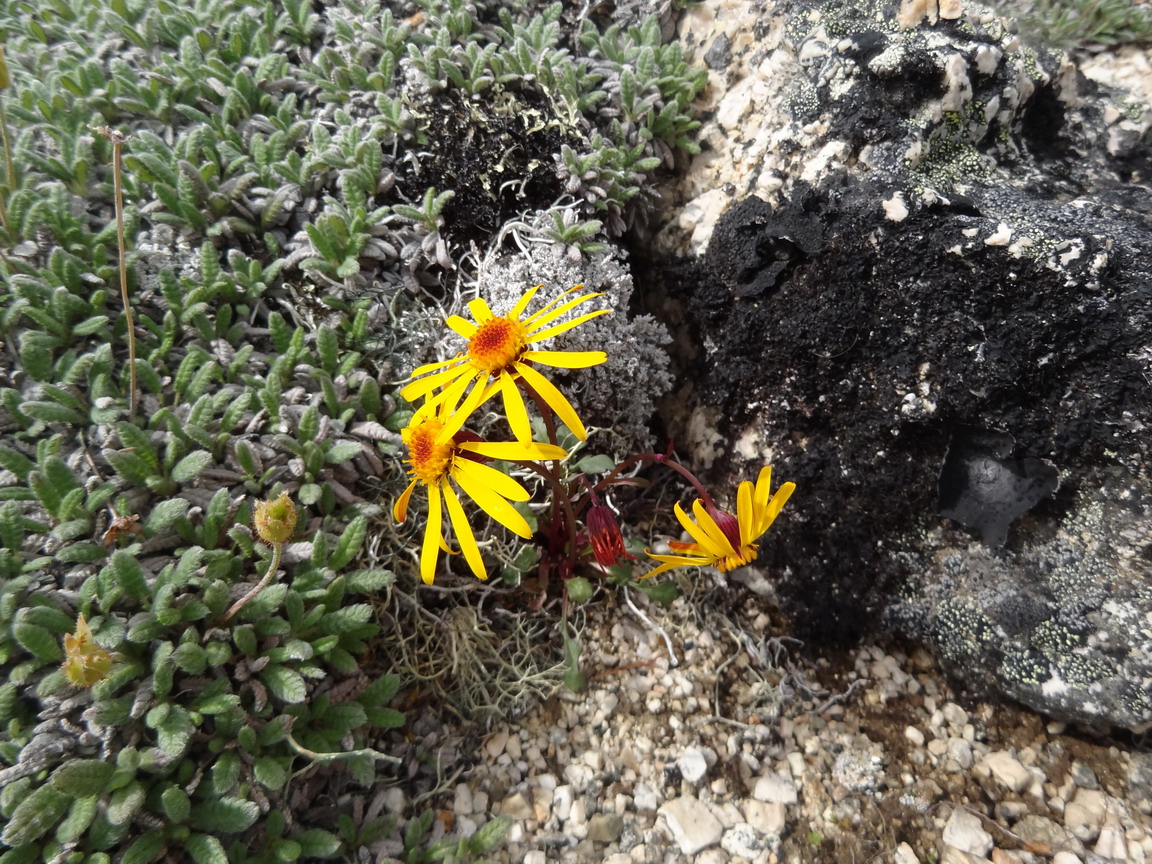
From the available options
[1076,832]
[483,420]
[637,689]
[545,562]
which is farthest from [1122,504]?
[483,420]

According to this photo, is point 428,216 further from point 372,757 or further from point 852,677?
point 852,677

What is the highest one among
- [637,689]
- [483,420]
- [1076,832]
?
[483,420]

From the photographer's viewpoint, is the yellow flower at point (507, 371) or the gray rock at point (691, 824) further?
the gray rock at point (691, 824)

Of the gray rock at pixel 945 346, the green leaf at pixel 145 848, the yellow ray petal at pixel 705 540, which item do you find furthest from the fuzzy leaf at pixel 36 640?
the gray rock at pixel 945 346

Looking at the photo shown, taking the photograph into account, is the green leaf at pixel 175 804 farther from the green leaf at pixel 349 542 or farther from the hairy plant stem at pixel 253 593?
the green leaf at pixel 349 542

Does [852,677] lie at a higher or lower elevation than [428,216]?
lower
